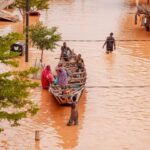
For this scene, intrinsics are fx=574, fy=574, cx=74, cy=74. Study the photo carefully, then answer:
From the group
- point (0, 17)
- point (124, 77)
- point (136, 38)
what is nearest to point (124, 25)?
point (136, 38)

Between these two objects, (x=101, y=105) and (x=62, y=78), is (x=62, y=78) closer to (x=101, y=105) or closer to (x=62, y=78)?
(x=62, y=78)

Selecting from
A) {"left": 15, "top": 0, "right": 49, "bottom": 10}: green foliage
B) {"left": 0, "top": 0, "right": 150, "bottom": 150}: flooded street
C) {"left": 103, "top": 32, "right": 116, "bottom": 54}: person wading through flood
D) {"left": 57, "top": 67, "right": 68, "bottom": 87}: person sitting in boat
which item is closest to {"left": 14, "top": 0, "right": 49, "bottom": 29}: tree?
{"left": 15, "top": 0, "right": 49, "bottom": 10}: green foliage

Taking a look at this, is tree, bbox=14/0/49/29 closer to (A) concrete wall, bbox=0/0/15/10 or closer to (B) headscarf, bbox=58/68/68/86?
(A) concrete wall, bbox=0/0/15/10

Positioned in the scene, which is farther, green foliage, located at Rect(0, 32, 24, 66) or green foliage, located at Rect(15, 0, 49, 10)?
green foliage, located at Rect(15, 0, 49, 10)

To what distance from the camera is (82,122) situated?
19.0 metres

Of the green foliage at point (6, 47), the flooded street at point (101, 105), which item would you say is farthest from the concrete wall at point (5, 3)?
the green foliage at point (6, 47)

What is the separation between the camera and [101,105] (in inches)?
829

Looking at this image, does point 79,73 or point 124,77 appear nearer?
point 79,73

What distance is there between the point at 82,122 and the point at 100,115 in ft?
3.42

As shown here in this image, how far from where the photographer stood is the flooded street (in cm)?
1703

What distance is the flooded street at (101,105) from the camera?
17.0 m

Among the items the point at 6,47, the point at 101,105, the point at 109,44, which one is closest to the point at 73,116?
the point at 101,105

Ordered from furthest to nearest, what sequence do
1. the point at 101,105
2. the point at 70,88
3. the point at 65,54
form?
the point at 65,54
the point at 101,105
the point at 70,88

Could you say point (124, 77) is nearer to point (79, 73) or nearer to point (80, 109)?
point (79, 73)
